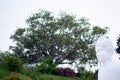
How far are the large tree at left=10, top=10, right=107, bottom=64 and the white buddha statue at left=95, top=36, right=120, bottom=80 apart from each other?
25.4 meters

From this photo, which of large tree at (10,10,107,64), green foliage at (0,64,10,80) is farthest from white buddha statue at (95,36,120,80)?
large tree at (10,10,107,64)

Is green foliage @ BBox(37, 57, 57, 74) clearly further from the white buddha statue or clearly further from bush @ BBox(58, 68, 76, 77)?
the white buddha statue

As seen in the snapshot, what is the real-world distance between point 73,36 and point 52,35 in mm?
1729

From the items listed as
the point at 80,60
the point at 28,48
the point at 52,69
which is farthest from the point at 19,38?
the point at 52,69

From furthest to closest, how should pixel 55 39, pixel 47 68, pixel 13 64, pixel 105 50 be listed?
pixel 55 39
pixel 47 68
pixel 13 64
pixel 105 50

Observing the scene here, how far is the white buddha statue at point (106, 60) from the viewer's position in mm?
2199

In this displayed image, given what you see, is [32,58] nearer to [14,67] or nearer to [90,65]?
[90,65]

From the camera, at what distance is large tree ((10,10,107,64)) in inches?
1099

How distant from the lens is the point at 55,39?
28.0 metres

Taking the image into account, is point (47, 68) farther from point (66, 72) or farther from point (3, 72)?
point (3, 72)

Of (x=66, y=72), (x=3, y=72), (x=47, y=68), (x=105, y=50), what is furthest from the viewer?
(x=66, y=72)

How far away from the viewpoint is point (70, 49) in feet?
92.2

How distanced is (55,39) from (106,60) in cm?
2573

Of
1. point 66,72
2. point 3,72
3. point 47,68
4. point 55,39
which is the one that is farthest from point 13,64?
point 55,39
